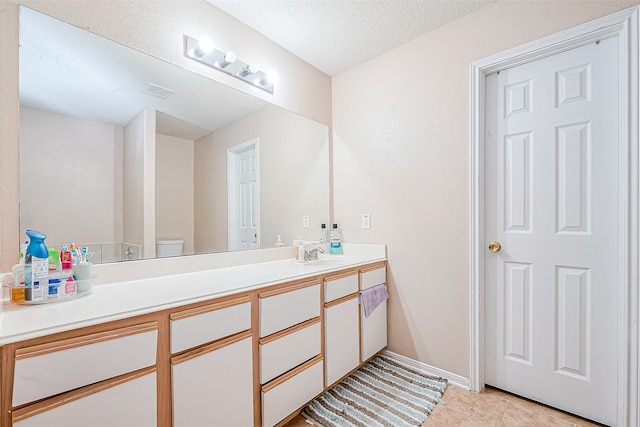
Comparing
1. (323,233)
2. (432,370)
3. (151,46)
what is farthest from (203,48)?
(432,370)

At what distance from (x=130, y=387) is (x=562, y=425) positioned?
200 centimetres

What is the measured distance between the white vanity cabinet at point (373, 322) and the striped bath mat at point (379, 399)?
5.9 inches

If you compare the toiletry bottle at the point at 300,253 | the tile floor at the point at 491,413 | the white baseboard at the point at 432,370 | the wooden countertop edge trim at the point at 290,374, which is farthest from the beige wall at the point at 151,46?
the white baseboard at the point at 432,370

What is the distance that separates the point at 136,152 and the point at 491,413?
236 cm

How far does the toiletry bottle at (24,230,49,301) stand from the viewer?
982mm

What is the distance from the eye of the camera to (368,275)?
199 cm

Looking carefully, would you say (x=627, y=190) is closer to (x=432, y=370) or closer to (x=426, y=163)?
(x=426, y=163)

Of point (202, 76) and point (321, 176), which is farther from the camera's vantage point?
point (321, 176)

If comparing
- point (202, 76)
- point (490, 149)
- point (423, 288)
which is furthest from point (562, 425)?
point (202, 76)

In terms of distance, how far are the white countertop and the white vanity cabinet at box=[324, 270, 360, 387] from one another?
0.13 meters

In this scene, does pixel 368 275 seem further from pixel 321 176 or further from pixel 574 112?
pixel 574 112

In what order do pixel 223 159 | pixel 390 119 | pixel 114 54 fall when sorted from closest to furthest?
pixel 114 54 < pixel 223 159 < pixel 390 119

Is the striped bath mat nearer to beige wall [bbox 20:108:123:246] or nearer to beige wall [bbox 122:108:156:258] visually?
beige wall [bbox 122:108:156:258]

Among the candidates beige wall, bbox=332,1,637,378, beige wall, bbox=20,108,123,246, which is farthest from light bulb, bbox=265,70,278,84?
beige wall, bbox=20,108,123,246
